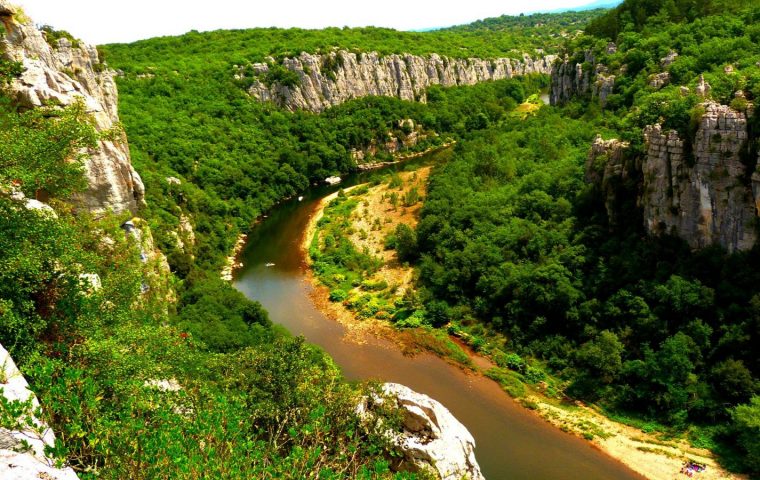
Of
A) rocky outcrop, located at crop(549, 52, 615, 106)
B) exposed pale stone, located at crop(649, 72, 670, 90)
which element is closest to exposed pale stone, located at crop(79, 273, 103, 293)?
exposed pale stone, located at crop(649, 72, 670, 90)

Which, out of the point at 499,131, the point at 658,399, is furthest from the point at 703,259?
the point at 499,131

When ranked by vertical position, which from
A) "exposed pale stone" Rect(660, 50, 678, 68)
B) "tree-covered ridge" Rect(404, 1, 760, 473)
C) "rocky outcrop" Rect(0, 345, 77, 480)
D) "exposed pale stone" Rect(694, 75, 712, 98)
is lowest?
Answer: "tree-covered ridge" Rect(404, 1, 760, 473)

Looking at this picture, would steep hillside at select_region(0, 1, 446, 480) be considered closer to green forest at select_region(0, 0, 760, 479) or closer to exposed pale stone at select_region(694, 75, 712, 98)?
green forest at select_region(0, 0, 760, 479)

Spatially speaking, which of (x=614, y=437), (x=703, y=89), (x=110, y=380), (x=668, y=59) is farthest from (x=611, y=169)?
(x=110, y=380)

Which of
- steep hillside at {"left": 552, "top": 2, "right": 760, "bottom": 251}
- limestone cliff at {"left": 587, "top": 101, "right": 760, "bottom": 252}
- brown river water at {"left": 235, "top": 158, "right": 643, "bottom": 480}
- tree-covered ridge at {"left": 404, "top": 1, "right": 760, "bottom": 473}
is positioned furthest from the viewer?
steep hillside at {"left": 552, "top": 2, "right": 760, "bottom": 251}

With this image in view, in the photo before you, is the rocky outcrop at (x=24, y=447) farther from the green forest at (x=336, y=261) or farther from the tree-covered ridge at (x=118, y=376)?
the green forest at (x=336, y=261)

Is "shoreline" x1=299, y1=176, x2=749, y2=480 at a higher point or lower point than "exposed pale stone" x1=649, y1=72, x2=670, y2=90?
lower

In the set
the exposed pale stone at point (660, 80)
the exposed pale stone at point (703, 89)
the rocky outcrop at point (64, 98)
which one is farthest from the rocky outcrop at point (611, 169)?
the rocky outcrop at point (64, 98)
